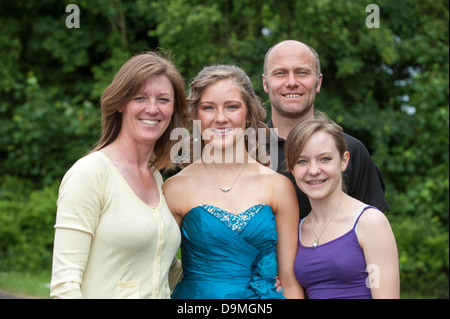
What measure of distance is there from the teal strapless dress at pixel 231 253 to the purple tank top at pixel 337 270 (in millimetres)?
219

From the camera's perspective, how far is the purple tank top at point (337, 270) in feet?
8.91

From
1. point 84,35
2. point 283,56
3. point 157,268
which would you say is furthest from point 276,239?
point 84,35

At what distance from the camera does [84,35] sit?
1159cm

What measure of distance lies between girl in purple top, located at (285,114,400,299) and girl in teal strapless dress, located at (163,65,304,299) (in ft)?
0.48

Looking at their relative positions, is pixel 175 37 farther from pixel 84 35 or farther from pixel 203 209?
pixel 203 209

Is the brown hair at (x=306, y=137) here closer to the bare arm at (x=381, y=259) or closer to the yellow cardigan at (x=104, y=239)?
the bare arm at (x=381, y=259)

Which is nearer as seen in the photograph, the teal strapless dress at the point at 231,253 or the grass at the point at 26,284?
the teal strapless dress at the point at 231,253

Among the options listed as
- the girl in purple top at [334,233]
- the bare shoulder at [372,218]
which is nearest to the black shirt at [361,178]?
the girl in purple top at [334,233]

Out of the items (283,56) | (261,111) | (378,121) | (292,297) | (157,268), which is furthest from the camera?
(378,121)

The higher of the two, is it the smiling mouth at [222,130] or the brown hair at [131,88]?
the brown hair at [131,88]

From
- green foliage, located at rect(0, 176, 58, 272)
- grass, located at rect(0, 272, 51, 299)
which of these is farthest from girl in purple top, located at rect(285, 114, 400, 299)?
green foliage, located at rect(0, 176, 58, 272)

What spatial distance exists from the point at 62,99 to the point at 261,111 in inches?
366

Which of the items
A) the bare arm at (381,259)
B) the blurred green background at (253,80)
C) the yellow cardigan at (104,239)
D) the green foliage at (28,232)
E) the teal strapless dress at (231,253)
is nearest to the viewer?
the yellow cardigan at (104,239)
